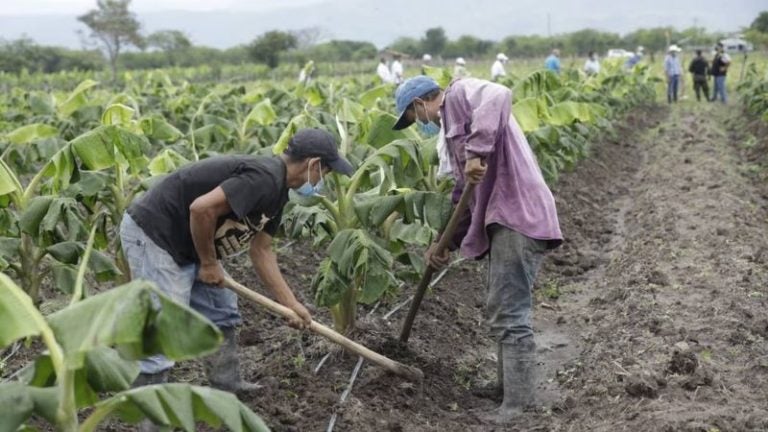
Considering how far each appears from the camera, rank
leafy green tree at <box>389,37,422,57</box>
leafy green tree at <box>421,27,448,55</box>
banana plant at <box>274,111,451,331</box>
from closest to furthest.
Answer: banana plant at <box>274,111,451,331</box> < leafy green tree at <box>421,27,448,55</box> < leafy green tree at <box>389,37,422,57</box>

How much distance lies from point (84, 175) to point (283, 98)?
27.4ft

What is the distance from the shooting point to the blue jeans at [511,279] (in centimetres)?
510

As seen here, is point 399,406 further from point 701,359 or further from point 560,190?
point 560,190

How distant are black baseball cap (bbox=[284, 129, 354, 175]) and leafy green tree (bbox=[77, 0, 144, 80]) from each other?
64.0 metres

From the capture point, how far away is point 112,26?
218 ft

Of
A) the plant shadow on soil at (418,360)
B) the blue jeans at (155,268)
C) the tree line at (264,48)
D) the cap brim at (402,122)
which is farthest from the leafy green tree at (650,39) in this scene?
the blue jeans at (155,268)

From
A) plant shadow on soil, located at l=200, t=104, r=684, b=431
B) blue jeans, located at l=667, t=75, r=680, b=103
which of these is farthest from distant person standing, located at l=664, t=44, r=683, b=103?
plant shadow on soil, located at l=200, t=104, r=684, b=431

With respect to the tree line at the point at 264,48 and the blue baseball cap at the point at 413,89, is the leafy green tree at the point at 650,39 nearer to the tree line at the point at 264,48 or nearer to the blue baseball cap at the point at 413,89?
the tree line at the point at 264,48

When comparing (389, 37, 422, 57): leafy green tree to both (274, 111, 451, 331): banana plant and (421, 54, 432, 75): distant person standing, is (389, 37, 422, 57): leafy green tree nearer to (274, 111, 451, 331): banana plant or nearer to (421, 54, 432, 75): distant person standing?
(421, 54, 432, 75): distant person standing

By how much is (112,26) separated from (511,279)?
66154mm

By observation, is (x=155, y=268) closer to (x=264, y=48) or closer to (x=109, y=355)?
(x=109, y=355)

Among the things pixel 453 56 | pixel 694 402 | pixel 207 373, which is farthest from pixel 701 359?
pixel 453 56

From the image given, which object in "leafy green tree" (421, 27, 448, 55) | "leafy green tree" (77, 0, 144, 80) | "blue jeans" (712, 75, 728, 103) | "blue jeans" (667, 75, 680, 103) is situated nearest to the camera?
"blue jeans" (712, 75, 728, 103)

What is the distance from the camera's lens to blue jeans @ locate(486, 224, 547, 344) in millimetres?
5098
